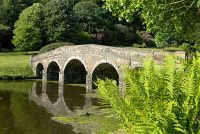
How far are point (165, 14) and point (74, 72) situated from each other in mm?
30717

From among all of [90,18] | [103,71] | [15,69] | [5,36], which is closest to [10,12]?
[5,36]

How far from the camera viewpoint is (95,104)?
32.0m

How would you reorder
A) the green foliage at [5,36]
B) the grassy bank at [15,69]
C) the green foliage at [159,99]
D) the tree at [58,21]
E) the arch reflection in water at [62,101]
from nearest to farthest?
the green foliage at [159,99] → the arch reflection in water at [62,101] → the grassy bank at [15,69] → the tree at [58,21] → the green foliage at [5,36]

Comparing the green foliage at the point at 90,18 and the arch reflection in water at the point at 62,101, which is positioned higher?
the green foliage at the point at 90,18

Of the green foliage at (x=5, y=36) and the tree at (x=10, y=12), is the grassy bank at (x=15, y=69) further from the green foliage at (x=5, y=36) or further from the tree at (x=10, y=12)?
the tree at (x=10, y=12)

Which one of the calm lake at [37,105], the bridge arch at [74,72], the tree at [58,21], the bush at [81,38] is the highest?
the tree at [58,21]

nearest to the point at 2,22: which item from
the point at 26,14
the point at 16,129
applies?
the point at 26,14

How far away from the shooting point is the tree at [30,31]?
61.5m

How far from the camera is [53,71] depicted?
48.6 metres

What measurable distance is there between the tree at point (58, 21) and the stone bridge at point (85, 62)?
12438 millimetres

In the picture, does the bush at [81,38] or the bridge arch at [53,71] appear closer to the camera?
the bridge arch at [53,71]

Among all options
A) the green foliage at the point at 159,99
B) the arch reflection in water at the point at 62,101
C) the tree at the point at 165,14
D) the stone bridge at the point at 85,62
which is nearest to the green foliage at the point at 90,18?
the stone bridge at the point at 85,62

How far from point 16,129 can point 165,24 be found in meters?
10.9

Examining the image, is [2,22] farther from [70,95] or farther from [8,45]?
[70,95]
